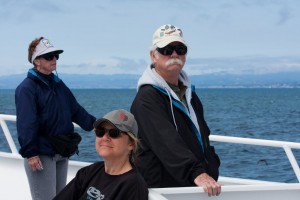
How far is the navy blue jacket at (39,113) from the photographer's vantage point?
350cm

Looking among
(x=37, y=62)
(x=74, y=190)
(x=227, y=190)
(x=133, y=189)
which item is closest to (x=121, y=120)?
(x=133, y=189)

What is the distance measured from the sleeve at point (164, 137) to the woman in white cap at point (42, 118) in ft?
2.50

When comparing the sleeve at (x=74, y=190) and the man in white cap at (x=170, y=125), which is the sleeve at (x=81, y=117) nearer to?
the man in white cap at (x=170, y=125)

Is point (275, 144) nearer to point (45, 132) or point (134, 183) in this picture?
point (45, 132)

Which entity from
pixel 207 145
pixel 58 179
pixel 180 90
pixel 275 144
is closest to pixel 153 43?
pixel 180 90

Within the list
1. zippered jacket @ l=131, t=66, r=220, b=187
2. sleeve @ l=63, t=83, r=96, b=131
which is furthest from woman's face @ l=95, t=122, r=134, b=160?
sleeve @ l=63, t=83, r=96, b=131

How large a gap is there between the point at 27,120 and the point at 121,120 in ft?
3.35

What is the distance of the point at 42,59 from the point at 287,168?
1551cm

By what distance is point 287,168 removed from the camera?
18250 mm

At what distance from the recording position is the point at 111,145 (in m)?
2.65

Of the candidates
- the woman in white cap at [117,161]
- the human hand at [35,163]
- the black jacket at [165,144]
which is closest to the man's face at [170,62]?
the black jacket at [165,144]

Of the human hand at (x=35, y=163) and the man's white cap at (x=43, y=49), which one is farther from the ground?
the man's white cap at (x=43, y=49)

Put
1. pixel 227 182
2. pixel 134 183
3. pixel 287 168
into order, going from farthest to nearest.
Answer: pixel 287 168
pixel 227 182
pixel 134 183

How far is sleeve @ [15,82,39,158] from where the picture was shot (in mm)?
3488
